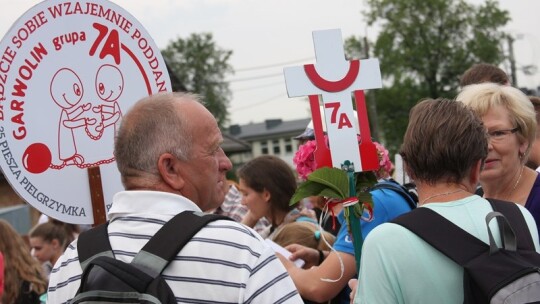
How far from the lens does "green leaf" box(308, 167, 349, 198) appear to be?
9.62ft

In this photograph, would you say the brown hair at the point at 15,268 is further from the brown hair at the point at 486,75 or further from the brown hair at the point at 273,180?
the brown hair at the point at 486,75

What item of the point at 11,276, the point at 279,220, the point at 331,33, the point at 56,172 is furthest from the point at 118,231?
the point at 11,276

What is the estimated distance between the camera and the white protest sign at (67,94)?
3203 millimetres

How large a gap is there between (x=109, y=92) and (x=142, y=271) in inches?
55.3

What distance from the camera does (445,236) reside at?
2.43 metres

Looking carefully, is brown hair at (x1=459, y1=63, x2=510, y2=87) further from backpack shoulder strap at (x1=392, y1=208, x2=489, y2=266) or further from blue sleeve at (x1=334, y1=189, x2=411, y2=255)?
backpack shoulder strap at (x1=392, y1=208, x2=489, y2=266)

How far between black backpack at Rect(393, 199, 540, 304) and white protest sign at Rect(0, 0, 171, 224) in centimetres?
138

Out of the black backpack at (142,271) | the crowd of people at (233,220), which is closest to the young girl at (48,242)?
the crowd of people at (233,220)

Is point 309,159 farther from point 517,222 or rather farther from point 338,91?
point 517,222

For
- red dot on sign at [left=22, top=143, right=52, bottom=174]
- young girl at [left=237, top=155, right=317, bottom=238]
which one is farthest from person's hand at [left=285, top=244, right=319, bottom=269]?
red dot on sign at [left=22, top=143, right=52, bottom=174]

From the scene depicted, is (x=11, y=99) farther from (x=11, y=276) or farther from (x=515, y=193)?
(x=11, y=276)

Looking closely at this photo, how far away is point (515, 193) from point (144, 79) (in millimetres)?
1573

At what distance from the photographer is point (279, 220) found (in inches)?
193

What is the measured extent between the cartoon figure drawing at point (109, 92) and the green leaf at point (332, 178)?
918mm
